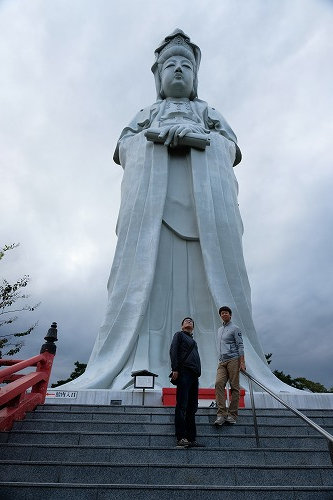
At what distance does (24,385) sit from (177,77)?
A: 7.22 metres

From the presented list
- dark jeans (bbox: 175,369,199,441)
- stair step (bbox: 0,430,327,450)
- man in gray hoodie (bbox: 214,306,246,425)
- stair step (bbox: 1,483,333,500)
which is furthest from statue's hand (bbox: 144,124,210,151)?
stair step (bbox: 1,483,333,500)

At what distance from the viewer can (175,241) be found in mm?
7363

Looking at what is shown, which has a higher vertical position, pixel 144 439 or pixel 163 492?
pixel 144 439

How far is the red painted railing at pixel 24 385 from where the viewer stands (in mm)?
3862

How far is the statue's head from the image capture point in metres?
A: 9.06

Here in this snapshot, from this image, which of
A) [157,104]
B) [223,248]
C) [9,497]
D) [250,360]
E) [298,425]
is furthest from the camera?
[157,104]

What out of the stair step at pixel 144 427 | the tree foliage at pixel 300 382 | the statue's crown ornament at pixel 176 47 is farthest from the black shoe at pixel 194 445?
the tree foliage at pixel 300 382

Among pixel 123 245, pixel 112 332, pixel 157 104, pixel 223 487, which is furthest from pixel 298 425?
pixel 157 104

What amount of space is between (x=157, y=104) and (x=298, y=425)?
7.19 metres

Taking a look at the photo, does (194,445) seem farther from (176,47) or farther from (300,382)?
(300,382)

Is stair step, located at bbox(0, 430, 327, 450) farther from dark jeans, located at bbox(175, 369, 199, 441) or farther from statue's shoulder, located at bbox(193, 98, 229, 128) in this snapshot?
statue's shoulder, located at bbox(193, 98, 229, 128)

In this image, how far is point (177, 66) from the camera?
9.09 metres

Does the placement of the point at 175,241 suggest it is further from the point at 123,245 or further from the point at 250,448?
the point at 250,448

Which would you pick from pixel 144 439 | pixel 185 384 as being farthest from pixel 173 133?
pixel 144 439
